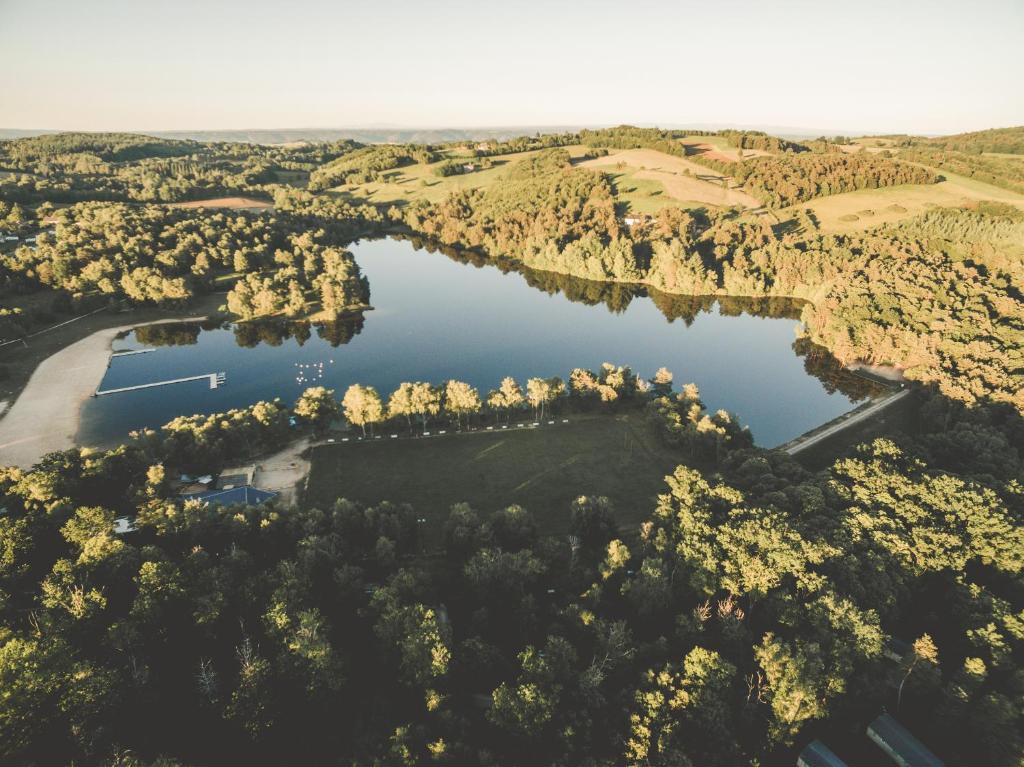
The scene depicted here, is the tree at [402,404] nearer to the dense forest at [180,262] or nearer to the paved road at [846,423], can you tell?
the paved road at [846,423]

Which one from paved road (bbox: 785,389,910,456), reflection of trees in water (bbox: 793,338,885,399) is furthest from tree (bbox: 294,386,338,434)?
reflection of trees in water (bbox: 793,338,885,399)

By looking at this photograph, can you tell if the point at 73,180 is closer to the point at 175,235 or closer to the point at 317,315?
the point at 175,235

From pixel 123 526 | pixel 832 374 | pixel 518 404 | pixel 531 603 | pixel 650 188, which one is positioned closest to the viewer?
pixel 531 603

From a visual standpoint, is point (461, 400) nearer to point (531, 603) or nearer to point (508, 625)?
point (531, 603)

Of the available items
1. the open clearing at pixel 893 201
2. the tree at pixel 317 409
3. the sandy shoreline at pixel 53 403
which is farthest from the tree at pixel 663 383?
the open clearing at pixel 893 201

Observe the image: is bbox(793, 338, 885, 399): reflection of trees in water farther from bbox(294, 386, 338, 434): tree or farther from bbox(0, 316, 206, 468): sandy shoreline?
bbox(0, 316, 206, 468): sandy shoreline

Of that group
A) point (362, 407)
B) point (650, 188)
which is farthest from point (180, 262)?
point (650, 188)
